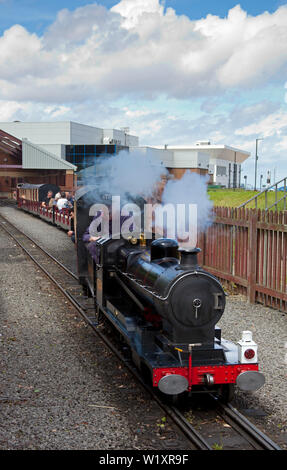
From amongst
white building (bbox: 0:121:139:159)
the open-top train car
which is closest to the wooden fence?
the open-top train car

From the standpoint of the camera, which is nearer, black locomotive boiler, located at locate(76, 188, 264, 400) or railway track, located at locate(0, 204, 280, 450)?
railway track, located at locate(0, 204, 280, 450)

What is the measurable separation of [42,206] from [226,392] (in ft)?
79.0

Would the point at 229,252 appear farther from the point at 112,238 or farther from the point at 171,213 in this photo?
the point at 112,238

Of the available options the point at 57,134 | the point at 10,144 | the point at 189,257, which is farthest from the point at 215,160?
the point at 189,257

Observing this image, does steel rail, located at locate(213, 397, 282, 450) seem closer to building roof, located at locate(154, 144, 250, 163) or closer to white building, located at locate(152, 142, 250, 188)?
white building, located at locate(152, 142, 250, 188)

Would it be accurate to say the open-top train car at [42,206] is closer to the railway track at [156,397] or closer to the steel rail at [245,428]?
the railway track at [156,397]

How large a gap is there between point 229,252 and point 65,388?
231 inches

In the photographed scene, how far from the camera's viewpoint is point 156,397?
557cm

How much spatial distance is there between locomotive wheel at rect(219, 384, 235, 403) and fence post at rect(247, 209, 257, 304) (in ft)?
15.2

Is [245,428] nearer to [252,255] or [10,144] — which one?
[252,255]

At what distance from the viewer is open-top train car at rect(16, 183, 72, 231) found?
73.3ft

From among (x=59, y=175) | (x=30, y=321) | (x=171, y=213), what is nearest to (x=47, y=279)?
(x=30, y=321)

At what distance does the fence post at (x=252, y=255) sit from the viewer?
9758mm
